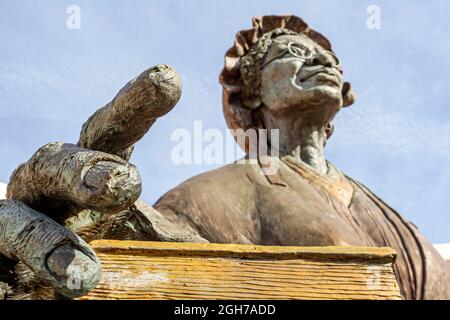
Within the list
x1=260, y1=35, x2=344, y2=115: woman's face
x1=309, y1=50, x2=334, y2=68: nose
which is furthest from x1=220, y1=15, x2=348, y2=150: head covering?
x1=309, y1=50, x2=334, y2=68: nose

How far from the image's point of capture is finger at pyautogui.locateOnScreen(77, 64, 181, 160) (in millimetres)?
2396

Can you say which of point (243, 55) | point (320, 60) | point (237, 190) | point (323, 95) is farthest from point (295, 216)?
point (243, 55)

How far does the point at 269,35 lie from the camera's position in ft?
19.1

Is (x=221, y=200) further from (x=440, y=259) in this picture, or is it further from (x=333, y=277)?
(x=333, y=277)

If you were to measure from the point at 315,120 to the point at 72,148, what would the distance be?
323 cm

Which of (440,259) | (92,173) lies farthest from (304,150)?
(92,173)

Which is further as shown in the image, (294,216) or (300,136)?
(300,136)

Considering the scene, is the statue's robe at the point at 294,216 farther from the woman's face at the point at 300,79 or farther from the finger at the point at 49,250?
the finger at the point at 49,250

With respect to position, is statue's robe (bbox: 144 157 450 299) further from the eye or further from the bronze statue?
the eye

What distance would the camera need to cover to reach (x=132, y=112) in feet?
8.09

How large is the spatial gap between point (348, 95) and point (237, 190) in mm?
1606

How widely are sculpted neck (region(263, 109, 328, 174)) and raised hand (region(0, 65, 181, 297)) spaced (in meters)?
2.93

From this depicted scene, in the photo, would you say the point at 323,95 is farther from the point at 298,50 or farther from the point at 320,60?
the point at 298,50
